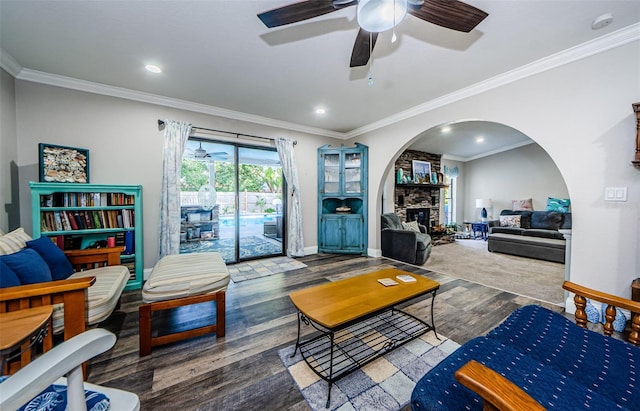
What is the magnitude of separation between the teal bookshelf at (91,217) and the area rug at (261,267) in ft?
4.01

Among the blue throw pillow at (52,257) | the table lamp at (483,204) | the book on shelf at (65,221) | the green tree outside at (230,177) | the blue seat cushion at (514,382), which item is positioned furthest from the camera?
the table lamp at (483,204)

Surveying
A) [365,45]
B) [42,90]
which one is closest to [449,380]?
[365,45]

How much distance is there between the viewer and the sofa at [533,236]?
4.53 meters

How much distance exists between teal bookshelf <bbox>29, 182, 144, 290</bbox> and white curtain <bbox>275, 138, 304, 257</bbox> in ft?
7.56

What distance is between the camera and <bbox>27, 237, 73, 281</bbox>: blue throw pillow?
1.92 meters

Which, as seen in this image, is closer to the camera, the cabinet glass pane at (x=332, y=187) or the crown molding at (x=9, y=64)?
the crown molding at (x=9, y=64)

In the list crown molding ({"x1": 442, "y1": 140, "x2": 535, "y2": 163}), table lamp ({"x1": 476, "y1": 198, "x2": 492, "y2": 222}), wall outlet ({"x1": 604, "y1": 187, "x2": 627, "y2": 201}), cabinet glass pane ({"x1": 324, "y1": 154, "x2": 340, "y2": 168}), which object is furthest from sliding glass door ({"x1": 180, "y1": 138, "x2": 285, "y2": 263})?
table lamp ({"x1": 476, "y1": 198, "x2": 492, "y2": 222})

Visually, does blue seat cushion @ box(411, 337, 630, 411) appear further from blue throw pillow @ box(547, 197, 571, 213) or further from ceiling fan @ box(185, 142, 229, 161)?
blue throw pillow @ box(547, 197, 571, 213)

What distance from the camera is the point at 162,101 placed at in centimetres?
336

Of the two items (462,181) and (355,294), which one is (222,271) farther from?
(462,181)

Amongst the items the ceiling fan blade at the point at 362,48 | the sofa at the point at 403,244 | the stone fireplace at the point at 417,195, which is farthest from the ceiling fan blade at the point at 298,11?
the stone fireplace at the point at 417,195

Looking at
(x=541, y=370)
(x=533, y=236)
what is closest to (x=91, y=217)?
(x=541, y=370)

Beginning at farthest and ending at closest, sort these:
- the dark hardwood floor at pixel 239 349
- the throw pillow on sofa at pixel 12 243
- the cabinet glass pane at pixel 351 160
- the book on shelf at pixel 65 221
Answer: the cabinet glass pane at pixel 351 160 < the book on shelf at pixel 65 221 < the throw pillow on sofa at pixel 12 243 < the dark hardwood floor at pixel 239 349

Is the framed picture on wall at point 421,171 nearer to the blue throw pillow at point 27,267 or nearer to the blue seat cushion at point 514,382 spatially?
the blue seat cushion at point 514,382
